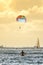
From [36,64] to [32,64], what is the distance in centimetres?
133

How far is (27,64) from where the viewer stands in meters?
94.1

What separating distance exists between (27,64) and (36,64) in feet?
7.65

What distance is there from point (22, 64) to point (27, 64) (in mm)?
1508

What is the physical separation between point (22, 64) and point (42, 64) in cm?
517

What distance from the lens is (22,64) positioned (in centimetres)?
9494

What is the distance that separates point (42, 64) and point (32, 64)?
2556mm

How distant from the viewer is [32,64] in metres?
93.7

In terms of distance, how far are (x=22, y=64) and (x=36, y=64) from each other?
3.60 meters

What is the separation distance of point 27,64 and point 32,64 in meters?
1.33
